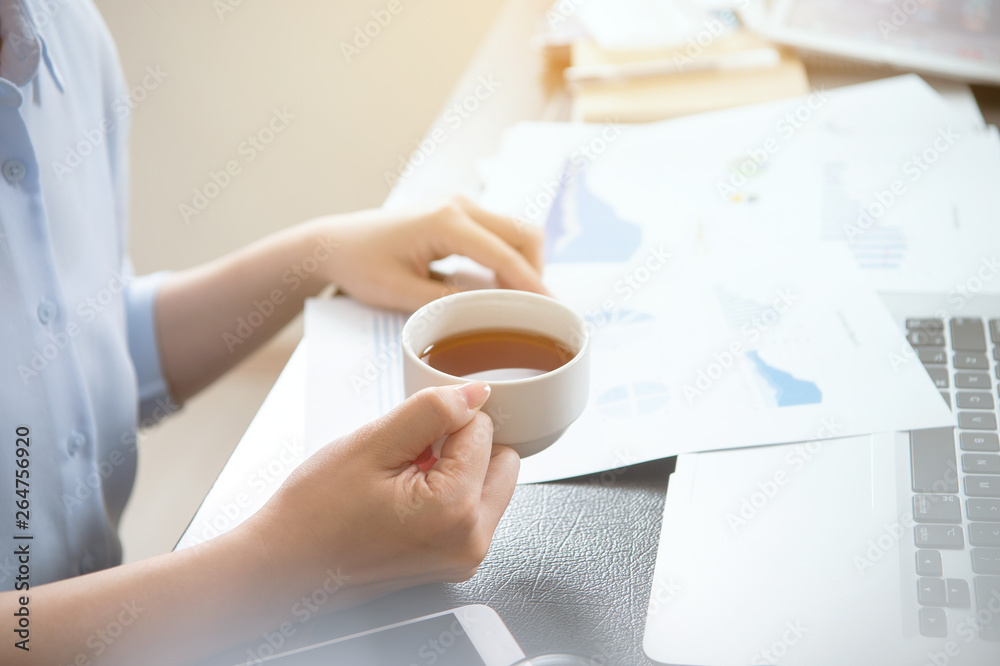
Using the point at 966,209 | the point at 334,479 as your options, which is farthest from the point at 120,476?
the point at 966,209

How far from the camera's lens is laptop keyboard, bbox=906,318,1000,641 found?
41cm

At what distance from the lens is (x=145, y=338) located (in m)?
0.78

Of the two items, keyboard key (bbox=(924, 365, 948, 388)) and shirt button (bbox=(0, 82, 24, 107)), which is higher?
shirt button (bbox=(0, 82, 24, 107))

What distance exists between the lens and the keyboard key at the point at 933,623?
1.31 ft

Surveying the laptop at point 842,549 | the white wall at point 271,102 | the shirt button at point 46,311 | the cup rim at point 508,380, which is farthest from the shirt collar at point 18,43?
the white wall at point 271,102

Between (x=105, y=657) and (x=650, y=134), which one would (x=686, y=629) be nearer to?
(x=105, y=657)

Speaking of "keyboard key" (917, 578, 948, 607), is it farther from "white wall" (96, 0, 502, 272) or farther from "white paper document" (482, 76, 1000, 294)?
"white wall" (96, 0, 502, 272)

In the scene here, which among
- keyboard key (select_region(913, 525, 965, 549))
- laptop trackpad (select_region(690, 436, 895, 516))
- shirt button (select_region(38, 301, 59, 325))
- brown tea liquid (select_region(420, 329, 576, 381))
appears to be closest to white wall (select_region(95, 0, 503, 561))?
shirt button (select_region(38, 301, 59, 325))

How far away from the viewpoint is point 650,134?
0.93 meters

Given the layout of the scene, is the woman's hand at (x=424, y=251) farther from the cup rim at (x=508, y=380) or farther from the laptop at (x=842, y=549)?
the laptop at (x=842, y=549)

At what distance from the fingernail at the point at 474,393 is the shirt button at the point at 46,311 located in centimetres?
36

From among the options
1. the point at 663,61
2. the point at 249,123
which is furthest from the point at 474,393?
the point at 249,123

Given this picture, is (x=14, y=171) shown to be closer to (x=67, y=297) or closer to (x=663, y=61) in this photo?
(x=67, y=297)

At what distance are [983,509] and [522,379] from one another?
288mm
